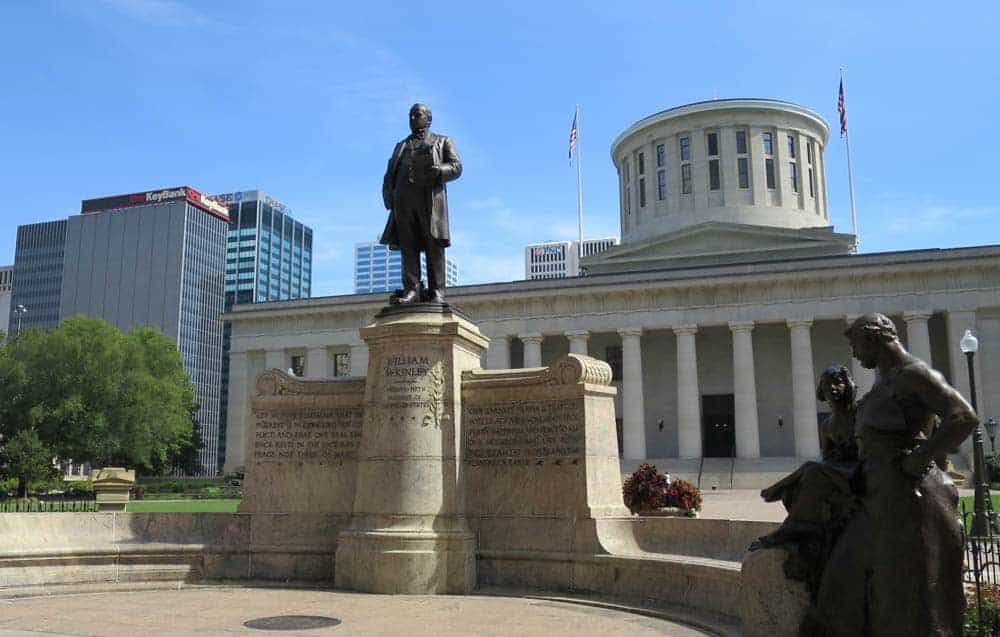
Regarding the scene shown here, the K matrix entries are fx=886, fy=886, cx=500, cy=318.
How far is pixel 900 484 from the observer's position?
6160mm

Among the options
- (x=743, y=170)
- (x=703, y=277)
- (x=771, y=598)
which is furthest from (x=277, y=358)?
(x=771, y=598)

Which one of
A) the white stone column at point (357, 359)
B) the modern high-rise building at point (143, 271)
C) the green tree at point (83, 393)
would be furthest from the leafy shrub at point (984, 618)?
the modern high-rise building at point (143, 271)

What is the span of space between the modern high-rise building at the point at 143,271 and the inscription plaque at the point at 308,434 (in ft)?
468

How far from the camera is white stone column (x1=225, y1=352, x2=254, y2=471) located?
6819 cm

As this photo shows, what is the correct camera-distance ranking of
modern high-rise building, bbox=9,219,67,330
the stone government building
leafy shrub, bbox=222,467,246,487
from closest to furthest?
the stone government building
leafy shrub, bbox=222,467,246,487
modern high-rise building, bbox=9,219,67,330

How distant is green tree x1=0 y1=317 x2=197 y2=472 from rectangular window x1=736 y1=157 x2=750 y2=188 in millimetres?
50126

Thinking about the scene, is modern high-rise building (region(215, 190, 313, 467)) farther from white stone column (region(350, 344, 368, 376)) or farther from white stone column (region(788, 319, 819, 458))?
white stone column (region(788, 319, 819, 458))

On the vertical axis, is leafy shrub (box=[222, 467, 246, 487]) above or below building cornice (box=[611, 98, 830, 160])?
below

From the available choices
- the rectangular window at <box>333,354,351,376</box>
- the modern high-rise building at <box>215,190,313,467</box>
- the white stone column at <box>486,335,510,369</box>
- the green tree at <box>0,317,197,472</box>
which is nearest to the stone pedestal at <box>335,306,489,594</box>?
the white stone column at <box>486,335,510,369</box>

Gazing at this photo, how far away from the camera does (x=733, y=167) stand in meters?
74.4

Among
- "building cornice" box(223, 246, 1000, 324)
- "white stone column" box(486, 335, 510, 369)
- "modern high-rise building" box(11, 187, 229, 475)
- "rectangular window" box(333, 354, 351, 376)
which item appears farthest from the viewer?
"modern high-rise building" box(11, 187, 229, 475)

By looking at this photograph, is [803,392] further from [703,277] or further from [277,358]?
[277,358]

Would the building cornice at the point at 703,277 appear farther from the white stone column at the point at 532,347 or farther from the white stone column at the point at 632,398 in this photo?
the white stone column at the point at 632,398

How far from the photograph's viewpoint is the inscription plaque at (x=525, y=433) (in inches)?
472
